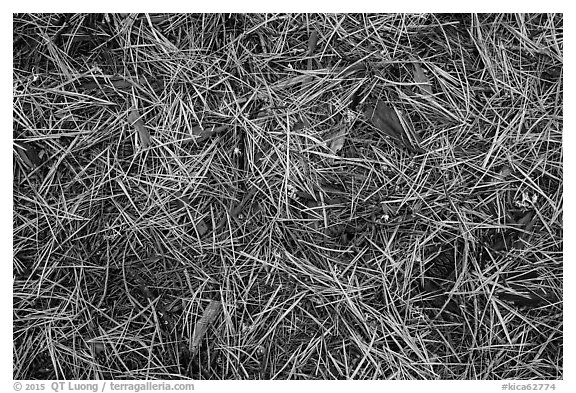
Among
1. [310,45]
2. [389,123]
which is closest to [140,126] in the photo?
[310,45]

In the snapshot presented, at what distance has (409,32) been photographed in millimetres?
1973

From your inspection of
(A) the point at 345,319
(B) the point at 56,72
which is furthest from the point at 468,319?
(B) the point at 56,72

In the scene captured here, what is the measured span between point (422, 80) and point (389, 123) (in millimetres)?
233

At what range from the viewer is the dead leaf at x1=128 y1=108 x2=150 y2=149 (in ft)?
6.48

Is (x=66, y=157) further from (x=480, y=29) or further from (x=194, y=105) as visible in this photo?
(x=480, y=29)

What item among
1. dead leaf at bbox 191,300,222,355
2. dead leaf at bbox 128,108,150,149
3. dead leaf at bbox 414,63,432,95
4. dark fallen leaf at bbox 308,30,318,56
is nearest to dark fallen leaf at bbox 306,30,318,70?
dark fallen leaf at bbox 308,30,318,56

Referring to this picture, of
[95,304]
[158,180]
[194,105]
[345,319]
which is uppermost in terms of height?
[194,105]

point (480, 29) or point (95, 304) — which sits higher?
point (480, 29)

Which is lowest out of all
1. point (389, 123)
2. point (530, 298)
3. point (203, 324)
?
point (203, 324)

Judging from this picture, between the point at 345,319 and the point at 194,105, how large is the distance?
1106mm

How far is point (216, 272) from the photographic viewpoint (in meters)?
1.96

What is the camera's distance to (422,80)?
1974mm

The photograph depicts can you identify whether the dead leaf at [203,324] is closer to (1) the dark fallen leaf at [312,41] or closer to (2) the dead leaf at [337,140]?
(2) the dead leaf at [337,140]

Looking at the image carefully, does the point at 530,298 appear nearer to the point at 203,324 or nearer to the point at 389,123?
the point at 389,123
